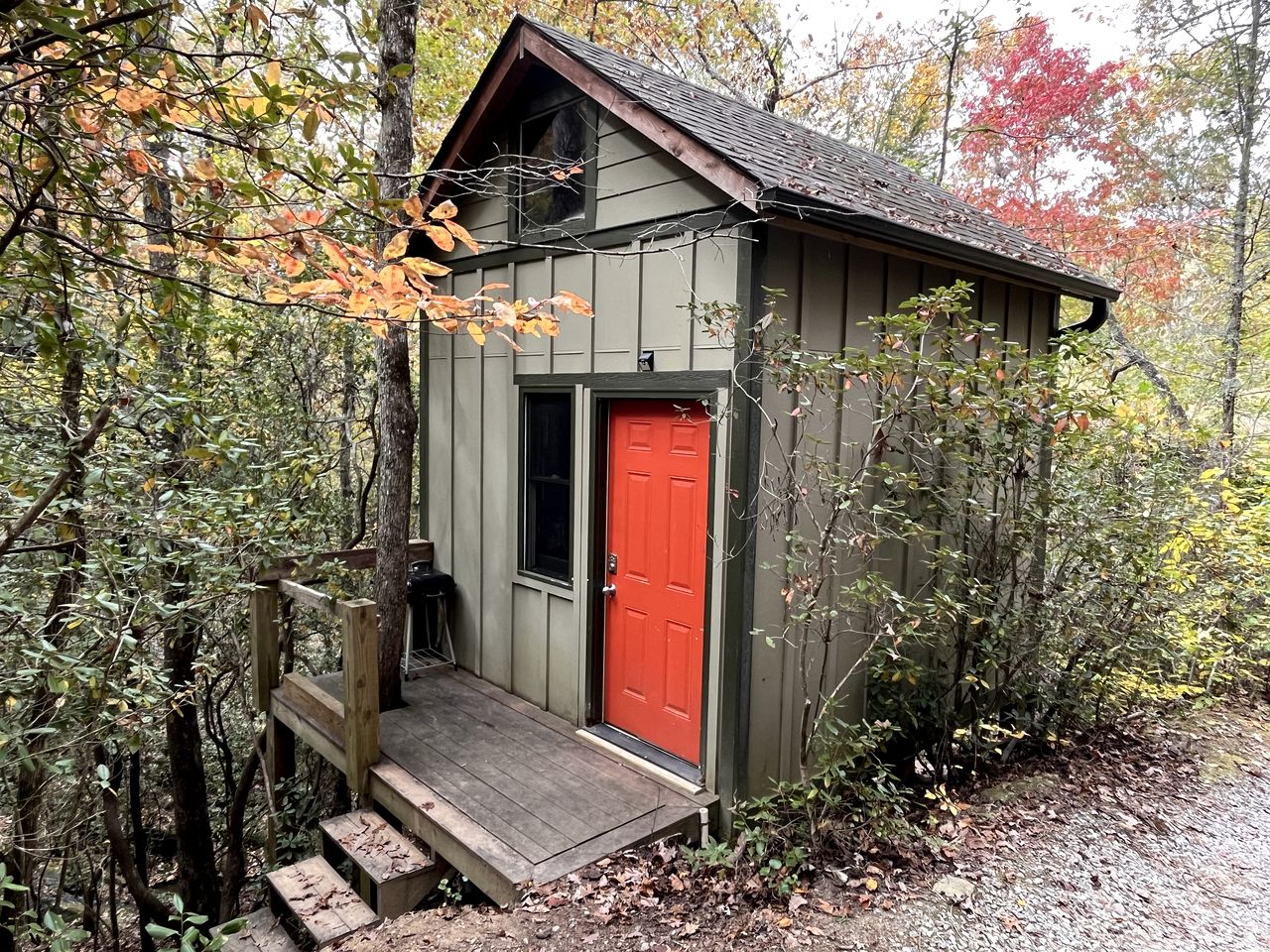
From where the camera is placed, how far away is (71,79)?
2.39m

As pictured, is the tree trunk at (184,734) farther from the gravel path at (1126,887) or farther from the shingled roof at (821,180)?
the gravel path at (1126,887)

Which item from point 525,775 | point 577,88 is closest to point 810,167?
point 577,88

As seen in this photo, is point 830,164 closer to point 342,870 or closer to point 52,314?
point 52,314

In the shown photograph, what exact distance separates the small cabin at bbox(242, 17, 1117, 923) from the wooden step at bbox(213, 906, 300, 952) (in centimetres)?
82

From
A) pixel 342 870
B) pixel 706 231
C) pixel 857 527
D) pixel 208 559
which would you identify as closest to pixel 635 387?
pixel 706 231

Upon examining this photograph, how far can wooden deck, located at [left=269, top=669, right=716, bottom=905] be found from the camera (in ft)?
12.5

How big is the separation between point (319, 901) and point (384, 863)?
39 cm

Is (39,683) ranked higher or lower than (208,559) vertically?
lower

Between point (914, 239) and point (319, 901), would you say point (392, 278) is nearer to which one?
point (914, 239)

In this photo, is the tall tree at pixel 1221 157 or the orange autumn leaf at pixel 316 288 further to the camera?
the tall tree at pixel 1221 157

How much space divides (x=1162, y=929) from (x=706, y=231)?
421cm

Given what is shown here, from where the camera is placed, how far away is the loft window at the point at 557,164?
5.14m

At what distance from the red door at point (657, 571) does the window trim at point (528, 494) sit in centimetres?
32

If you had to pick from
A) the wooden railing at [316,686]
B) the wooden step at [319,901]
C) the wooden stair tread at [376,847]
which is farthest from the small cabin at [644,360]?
the wooden step at [319,901]
